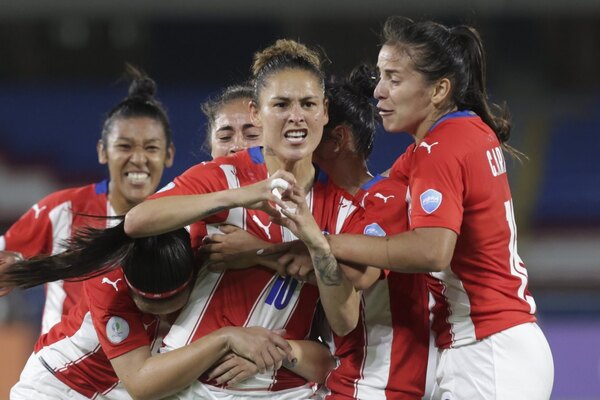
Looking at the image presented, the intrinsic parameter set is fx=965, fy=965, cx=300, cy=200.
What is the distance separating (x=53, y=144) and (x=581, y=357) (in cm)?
640

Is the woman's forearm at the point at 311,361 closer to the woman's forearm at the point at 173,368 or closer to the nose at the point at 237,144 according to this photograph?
the woman's forearm at the point at 173,368

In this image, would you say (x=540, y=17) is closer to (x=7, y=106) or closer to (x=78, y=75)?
(x=78, y=75)

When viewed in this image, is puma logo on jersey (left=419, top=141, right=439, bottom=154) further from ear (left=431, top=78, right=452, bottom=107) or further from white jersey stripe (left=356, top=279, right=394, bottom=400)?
white jersey stripe (left=356, top=279, right=394, bottom=400)

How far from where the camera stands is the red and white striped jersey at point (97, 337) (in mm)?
3336

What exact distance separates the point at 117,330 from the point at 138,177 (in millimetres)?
1593

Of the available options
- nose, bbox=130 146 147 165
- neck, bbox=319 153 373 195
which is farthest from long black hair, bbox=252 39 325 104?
nose, bbox=130 146 147 165

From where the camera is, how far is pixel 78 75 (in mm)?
11398

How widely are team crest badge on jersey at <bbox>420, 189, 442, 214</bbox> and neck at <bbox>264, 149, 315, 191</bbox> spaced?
1.61ft

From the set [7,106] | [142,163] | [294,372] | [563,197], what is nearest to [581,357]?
[563,197]

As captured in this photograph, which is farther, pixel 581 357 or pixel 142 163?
pixel 581 357

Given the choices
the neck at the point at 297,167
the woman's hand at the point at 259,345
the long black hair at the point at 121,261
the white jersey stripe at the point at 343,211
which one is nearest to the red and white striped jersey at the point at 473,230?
the white jersey stripe at the point at 343,211

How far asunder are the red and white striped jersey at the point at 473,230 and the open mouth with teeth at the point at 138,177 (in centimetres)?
187

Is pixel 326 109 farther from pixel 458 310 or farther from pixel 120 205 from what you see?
pixel 120 205

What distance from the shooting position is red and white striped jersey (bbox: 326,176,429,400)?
3.28 metres
